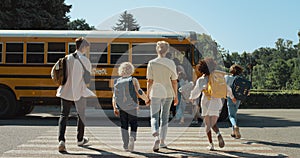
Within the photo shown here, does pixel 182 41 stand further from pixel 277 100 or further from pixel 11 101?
pixel 277 100

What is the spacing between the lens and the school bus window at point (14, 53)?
1352 cm

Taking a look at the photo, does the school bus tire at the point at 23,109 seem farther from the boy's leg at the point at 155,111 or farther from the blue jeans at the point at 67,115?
the boy's leg at the point at 155,111

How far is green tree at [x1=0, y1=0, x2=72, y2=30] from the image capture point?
2586cm

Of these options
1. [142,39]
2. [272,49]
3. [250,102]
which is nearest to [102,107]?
[142,39]

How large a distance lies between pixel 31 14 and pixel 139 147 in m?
21.1

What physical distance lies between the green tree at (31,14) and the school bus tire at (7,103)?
12960 mm

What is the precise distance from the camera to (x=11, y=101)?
1346 centimetres

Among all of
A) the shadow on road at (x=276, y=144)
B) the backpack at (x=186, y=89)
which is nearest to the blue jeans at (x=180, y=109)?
the backpack at (x=186, y=89)

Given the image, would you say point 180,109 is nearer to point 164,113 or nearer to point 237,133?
point 237,133

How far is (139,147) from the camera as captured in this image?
26.1ft

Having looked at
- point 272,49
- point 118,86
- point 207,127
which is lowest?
point 207,127

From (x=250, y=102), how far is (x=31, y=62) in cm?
1709

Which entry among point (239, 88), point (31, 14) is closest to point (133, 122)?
point (239, 88)

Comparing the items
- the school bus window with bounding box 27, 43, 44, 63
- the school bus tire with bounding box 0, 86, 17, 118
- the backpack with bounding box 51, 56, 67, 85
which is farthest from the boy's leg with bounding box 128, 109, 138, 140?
the school bus tire with bounding box 0, 86, 17, 118
